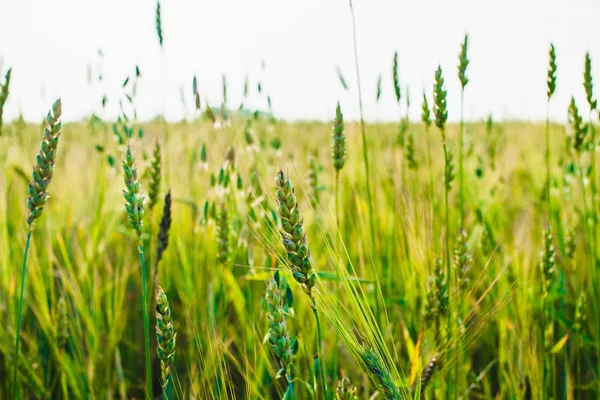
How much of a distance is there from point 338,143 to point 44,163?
55 centimetres

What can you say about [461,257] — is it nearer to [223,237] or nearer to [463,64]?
[463,64]

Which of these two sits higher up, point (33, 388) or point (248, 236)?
point (248, 236)

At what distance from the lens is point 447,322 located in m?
0.90

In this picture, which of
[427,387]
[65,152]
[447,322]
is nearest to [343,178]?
[447,322]

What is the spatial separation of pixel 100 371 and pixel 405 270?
0.83 metres

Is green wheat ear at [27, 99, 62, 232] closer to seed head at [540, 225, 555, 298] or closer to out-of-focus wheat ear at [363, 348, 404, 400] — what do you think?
out-of-focus wheat ear at [363, 348, 404, 400]

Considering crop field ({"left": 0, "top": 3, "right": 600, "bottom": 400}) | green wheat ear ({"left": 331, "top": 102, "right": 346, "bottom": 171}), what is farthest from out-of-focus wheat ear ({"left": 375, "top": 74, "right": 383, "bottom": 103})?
green wheat ear ({"left": 331, "top": 102, "right": 346, "bottom": 171})

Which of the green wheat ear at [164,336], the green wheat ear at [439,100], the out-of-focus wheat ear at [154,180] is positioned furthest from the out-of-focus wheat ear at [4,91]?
the green wheat ear at [439,100]

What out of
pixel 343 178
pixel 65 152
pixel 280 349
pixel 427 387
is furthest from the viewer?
pixel 65 152

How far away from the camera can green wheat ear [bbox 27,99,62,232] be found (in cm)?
69

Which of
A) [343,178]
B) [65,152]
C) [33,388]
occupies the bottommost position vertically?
[33,388]

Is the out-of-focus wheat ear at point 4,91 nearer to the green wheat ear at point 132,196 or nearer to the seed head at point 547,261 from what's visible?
the green wheat ear at point 132,196

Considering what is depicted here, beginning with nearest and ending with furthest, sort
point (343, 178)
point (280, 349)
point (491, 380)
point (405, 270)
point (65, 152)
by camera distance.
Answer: point (280, 349), point (405, 270), point (491, 380), point (343, 178), point (65, 152)

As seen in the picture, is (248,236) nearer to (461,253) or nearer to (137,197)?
(461,253)
